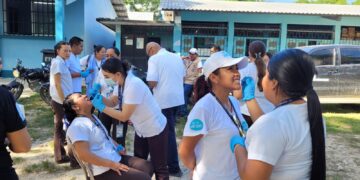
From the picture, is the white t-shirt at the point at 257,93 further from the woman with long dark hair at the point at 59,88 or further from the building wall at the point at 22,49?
the building wall at the point at 22,49

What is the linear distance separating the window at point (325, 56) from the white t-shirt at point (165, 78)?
16.1 feet

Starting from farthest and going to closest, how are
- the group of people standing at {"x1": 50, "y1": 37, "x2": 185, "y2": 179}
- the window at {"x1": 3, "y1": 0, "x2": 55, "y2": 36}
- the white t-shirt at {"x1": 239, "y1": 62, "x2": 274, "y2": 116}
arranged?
the window at {"x1": 3, "y1": 0, "x2": 55, "y2": 36} < the white t-shirt at {"x1": 239, "y1": 62, "x2": 274, "y2": 116} < the group of people standing at {"x1": 50, "y1": 37, "x2": 185, "y2": 179}

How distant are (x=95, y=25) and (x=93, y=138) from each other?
13372 millimetres

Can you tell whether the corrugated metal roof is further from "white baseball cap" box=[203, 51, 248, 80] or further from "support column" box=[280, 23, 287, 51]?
"white baseball cap" box=[203, 51, 248, 80]

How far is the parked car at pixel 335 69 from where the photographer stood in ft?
27.5

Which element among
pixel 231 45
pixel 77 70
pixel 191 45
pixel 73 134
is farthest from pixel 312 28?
pixel 73 134

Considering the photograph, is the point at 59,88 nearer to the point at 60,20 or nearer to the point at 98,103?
the point at 98,103

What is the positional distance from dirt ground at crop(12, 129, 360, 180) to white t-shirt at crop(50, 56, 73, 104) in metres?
0.96

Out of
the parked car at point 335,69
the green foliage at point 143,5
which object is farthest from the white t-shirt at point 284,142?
the green foliage at point 143,5

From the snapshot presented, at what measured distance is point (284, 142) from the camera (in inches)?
56.4

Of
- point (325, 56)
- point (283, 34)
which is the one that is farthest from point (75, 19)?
point (325, 56)

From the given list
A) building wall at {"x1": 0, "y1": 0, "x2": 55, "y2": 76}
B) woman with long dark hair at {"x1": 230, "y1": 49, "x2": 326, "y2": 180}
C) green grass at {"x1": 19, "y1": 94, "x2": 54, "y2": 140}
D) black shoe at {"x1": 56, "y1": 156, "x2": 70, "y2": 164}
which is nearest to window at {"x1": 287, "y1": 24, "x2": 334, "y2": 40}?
building wall at {"x1": 0, "y1": 0, "x2": 55, "y2": 76}

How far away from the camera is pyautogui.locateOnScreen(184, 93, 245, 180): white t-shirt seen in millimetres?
2096

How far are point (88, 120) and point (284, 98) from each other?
1.95 m
